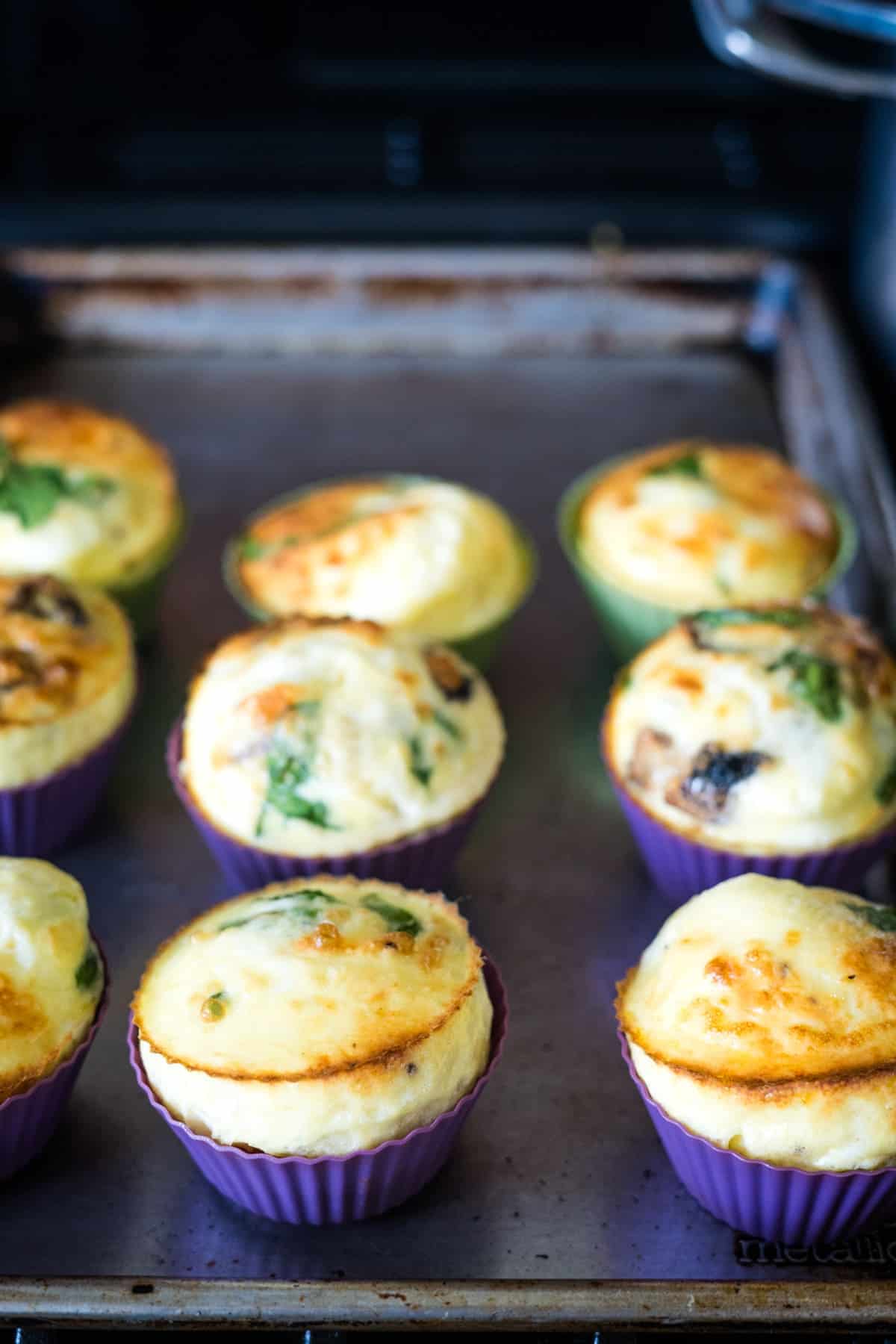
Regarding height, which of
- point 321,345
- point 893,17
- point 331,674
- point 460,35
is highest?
point 893,17

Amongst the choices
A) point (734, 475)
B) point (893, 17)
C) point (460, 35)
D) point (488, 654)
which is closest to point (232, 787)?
point (488, 654)

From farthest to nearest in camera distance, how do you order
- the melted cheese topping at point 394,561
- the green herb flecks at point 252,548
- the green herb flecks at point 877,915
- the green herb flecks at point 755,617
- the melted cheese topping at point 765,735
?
the green herb flecks at point 252,548 < the melted cheese topping at point 394,561 < the green herb flecks at point 755,617 < the melted cheese topping at point 765,735 < the green herb flecks at point 877,915

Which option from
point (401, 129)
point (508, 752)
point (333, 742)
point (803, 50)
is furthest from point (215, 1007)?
point (401, 129)

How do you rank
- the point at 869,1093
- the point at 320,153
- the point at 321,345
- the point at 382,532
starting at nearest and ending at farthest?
the point at 869,1093
the point at 382,532
the point at 321,345
the point at 320,153

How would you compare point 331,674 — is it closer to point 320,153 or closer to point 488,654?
point 488,654

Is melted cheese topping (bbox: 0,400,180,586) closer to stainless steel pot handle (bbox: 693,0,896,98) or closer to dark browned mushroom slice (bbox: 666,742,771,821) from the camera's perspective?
dark browned mushroom slice (bbox: 666,742,771,821)

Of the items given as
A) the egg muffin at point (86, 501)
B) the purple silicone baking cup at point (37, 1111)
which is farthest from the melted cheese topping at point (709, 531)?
the purple silicone baking cup at point (37, 1111)

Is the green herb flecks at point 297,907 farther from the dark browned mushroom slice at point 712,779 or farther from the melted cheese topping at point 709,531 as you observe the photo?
the melted cheese topping at point 709,531

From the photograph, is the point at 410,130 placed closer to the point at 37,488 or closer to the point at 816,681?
the point at 37,488
